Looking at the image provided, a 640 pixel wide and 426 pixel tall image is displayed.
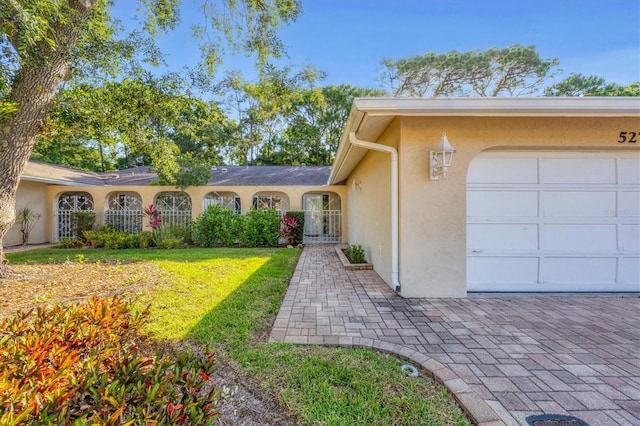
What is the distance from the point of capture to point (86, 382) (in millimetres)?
1635

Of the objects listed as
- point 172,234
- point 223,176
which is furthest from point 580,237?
point 223,176

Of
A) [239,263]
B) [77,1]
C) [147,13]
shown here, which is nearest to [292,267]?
[239,263]

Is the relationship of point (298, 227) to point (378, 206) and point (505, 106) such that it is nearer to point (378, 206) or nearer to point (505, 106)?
point (378, 206)

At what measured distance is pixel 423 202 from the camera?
4.91 metres

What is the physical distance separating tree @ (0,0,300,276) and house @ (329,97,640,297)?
5.18 meters

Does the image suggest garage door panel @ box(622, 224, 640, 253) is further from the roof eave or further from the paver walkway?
the roof eave

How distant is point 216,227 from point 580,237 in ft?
37.9

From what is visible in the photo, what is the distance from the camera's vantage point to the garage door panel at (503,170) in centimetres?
511

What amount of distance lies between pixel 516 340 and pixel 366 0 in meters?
8.81

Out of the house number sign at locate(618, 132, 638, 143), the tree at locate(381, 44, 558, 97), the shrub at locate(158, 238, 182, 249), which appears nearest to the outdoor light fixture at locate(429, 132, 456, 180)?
the house number sign at locate(618, 132, 638, 143)

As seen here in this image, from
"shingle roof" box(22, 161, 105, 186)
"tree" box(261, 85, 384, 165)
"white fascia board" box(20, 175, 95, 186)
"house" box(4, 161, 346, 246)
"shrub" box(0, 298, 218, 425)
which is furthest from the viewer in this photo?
"tree" box(261, 85, 384, 165)

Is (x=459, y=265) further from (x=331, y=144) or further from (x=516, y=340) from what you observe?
(x=331, y=144)

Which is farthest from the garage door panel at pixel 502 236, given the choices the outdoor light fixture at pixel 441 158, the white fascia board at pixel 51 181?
Answer: the white fascia board at pixel 51 181

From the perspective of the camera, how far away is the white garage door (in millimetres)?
5105
